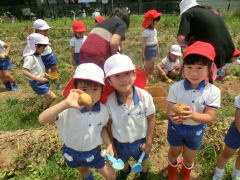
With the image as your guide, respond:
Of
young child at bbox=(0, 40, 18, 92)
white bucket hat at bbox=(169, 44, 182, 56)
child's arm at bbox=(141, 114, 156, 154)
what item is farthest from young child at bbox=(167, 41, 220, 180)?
young child at bbox=(0, 40, 18, 92)

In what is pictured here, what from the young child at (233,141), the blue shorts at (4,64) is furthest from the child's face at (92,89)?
the blue shorts at (4,64)

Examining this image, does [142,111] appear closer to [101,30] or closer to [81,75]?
[81,75]

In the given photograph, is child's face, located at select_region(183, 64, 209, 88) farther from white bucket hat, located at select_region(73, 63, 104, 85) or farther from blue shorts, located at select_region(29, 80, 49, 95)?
blue shorts, located at select_region(29, 80, 49, 95)

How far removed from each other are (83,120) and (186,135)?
1.03 meters

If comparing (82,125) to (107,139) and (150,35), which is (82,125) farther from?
(150,35)

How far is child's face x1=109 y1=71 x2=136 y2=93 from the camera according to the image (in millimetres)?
2088

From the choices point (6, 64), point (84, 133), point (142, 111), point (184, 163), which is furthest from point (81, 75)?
point (6, 64)

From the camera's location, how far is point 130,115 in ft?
7.31

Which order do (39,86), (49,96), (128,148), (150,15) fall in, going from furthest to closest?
(150,15)
(49,96)
(39,86)
(128,148)

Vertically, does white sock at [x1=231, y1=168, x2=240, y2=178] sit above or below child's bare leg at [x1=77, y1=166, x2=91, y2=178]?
below

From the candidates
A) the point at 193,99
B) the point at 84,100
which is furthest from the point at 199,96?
the point at 84,100

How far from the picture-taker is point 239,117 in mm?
2348

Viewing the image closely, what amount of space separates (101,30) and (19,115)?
295cm

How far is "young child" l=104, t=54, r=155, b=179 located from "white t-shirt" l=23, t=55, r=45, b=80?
Result: 2.34 m
